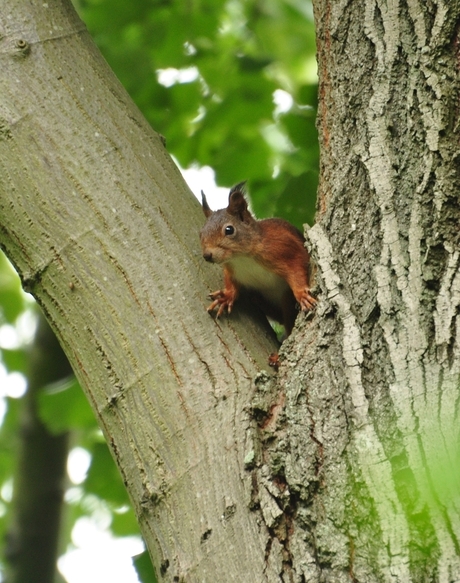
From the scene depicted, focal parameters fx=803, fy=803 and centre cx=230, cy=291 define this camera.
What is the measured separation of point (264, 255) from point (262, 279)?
0.12 m

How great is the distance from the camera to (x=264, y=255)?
3734mm

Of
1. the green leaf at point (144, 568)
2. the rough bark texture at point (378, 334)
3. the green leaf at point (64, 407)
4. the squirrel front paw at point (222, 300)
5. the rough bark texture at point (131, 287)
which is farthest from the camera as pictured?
the green leaf at point (64, 407)

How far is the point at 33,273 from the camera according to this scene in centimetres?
250

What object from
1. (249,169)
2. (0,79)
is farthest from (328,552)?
(249,169)

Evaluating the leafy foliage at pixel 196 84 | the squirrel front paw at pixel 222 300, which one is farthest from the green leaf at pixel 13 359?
the squirrel front paw at pixel 222 300

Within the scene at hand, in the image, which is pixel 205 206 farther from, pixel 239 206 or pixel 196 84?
pixel 196 84

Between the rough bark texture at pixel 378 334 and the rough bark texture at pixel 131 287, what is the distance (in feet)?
0.45

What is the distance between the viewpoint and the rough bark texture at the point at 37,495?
482 centimetres

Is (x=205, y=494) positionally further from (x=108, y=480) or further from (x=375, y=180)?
(x=108, y=480)

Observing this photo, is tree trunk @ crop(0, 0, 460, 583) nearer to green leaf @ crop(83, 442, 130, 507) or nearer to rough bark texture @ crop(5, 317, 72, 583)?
green leaf @ crop(83, 442, 130, 507)

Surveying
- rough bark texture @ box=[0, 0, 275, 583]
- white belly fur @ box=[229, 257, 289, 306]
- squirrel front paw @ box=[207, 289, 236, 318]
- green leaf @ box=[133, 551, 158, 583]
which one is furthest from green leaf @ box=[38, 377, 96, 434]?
squirrel front paw @ box=[207, 289, 236, 318]

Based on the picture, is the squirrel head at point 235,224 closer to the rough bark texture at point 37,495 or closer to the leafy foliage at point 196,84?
the leafy foliage at point 196,84

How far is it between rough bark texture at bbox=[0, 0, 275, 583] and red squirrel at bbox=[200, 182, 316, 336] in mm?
768

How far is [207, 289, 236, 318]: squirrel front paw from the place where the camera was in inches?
98.4
